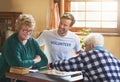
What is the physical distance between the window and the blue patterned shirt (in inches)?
114

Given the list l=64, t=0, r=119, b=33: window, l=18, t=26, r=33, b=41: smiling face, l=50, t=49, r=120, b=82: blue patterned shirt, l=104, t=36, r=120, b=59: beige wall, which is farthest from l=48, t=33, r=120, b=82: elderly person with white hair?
l=64, t=0, r=119, b=33: window

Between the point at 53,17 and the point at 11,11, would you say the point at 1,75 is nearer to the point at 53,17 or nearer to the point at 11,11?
the point at 53,17

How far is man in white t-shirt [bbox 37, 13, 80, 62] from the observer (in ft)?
10.6

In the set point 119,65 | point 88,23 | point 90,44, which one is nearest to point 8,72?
point 90,44

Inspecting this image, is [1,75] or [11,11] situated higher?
[11,11]

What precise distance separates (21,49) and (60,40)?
879 mm

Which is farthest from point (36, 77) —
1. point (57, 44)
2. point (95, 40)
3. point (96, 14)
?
point (96, 14)

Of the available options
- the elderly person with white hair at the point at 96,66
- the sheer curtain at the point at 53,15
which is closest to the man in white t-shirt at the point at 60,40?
the elderly person with white hair at the point at 96,66

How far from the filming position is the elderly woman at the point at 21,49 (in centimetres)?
238

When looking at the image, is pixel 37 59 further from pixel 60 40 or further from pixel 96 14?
pixel 96 14

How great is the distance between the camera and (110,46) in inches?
199

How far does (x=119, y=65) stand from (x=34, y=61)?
2.61ft

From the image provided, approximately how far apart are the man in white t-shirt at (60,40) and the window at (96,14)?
2064 millimetres

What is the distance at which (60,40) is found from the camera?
10.8 feet
